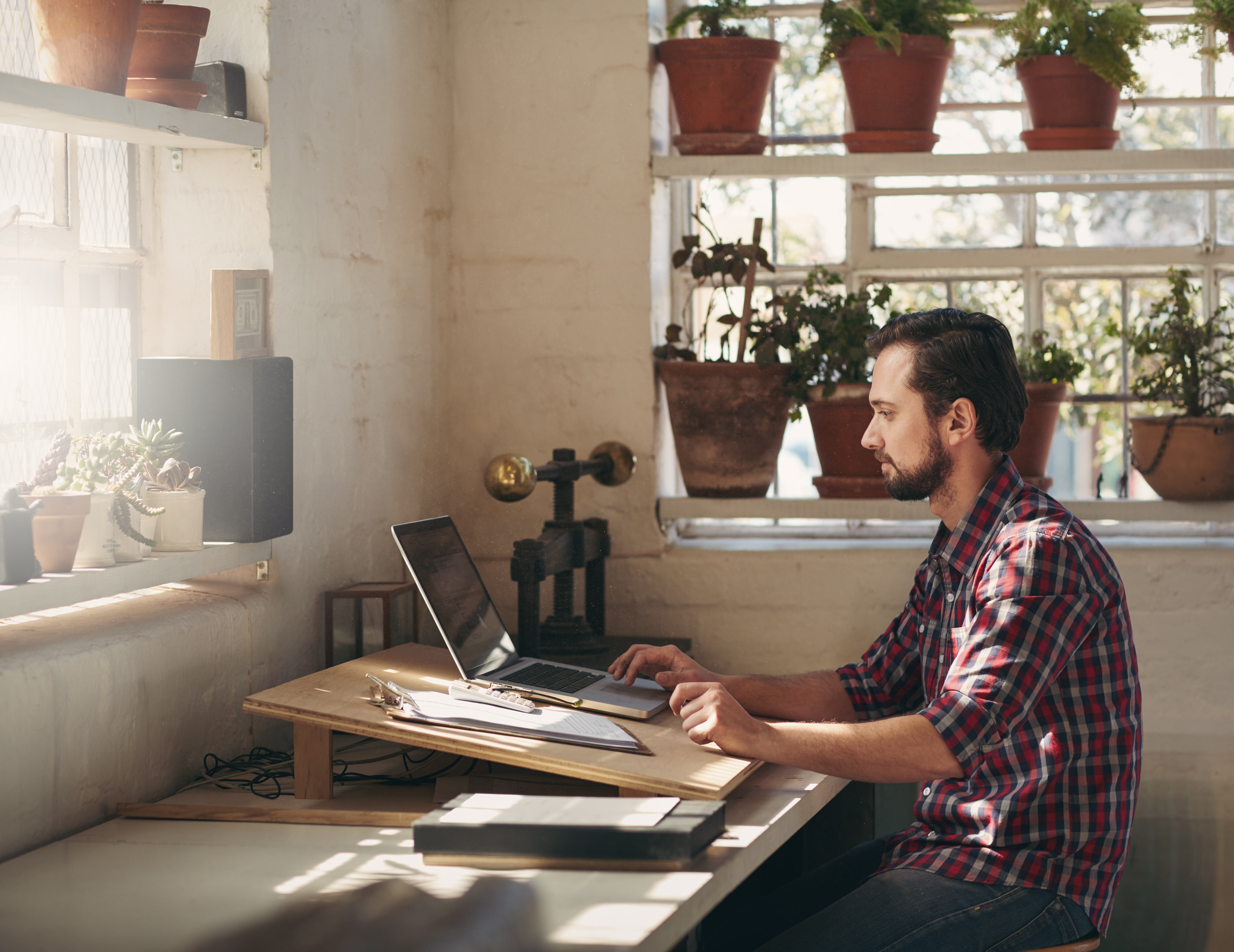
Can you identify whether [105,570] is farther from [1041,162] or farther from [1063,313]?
[1063,313]

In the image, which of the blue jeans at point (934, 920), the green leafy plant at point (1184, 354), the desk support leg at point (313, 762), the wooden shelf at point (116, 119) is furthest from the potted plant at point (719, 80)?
the blue jeans at point (934, 920)

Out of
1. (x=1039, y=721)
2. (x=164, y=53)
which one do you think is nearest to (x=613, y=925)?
(x=1039, y=721)

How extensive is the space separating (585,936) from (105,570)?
89cm

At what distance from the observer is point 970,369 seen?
1.80 meters

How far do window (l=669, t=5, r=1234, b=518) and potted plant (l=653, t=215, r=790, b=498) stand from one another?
290 millimetres

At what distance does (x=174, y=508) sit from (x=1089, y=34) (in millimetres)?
2091

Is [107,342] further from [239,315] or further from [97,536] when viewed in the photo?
[97,536]

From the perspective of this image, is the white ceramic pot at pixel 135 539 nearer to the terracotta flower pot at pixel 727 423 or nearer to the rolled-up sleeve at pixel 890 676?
the rolled-up sleeve at pixel 890 676

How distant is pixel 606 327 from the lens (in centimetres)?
281

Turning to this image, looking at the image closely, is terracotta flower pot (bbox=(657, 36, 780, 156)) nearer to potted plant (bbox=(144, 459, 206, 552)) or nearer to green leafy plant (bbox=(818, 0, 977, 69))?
green leafy plant (bbox=(818, 0, 977, 69))

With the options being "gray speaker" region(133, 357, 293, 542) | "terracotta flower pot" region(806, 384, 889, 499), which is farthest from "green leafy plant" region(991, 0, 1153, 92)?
"gray speaker" region(133, 357, 293, 542)

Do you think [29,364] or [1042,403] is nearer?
[29,364]

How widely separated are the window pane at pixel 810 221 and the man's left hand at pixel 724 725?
159 cm

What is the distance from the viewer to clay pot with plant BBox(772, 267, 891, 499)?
2709 mm
